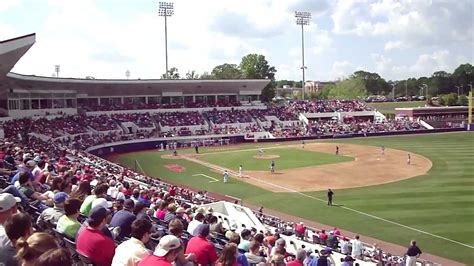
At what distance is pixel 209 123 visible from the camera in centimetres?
6894

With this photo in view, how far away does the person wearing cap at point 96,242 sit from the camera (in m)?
5.65

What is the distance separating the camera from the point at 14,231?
4770 millimetres

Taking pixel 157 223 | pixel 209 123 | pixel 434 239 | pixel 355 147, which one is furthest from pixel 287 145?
pixel 157 223

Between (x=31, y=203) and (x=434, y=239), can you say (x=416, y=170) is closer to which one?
(x=434, y=239)

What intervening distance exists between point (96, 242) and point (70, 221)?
1.08 m

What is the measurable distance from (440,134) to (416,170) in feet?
117

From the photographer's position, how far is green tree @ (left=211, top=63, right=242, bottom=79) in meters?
123

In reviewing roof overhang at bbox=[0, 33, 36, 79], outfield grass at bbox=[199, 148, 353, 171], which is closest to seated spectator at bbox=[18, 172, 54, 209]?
roof overhang at bbox=[0, 33, 36, 79]

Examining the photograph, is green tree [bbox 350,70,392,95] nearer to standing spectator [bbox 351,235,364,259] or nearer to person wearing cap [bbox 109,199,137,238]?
standing spectator [bbox 351,235,364,259]

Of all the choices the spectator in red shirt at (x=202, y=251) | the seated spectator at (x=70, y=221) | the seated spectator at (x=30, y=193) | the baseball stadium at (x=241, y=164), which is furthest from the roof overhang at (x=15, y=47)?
the spectator in red shirt at (x=202, y=251)

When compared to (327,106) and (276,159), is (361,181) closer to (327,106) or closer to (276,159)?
(276,159)

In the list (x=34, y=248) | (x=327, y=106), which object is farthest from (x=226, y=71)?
(x=34, y=248)

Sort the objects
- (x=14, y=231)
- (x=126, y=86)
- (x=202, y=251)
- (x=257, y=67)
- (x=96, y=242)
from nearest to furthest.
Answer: (x=14, y=231), (x=96, y=242), (x=202, y=251), (x=126, y=86), (x=257, y=67)

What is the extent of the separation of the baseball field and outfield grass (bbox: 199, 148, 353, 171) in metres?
0.10
